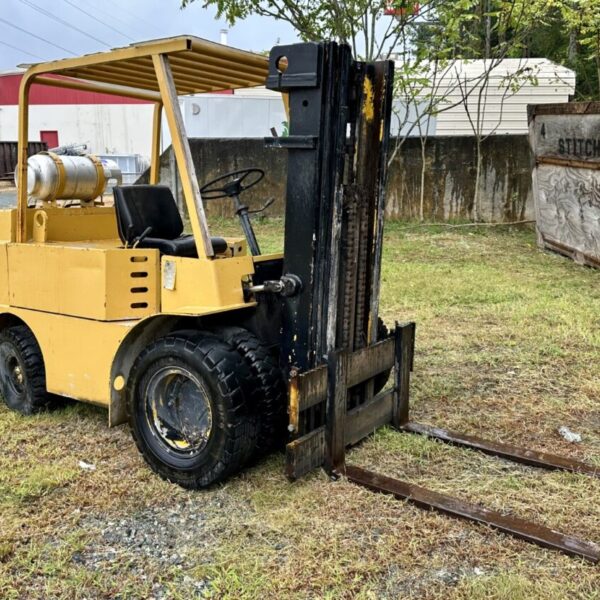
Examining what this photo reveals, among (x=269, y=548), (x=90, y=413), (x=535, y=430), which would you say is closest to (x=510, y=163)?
(x=535, y=430)

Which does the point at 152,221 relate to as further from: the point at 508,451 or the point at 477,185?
the point at 477,185

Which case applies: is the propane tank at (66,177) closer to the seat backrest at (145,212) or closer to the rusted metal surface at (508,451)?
the seat backrest at (145,212)

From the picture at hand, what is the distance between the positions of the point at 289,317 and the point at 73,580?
5.17ft

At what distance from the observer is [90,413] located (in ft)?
15.3

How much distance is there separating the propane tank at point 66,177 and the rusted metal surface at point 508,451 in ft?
8.87

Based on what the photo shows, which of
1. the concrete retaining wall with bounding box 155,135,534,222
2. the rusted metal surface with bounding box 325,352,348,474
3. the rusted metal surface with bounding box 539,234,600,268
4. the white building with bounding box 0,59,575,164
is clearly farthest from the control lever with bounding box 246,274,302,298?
the white building with bounding box 0,59,575,164

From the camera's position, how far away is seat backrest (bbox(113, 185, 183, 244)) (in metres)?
4.12

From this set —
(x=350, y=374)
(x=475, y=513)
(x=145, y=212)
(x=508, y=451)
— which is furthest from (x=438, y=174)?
(x=475, y=513)

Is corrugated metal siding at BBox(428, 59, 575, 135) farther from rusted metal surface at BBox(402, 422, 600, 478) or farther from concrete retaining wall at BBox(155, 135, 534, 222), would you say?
rusted metal surface at BBox(402, 422, 600, 478)

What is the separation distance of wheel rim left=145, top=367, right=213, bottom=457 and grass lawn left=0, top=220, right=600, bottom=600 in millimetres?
238

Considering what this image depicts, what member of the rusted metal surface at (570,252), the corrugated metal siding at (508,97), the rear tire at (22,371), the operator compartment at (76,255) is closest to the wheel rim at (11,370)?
the rear tire at (22,371)

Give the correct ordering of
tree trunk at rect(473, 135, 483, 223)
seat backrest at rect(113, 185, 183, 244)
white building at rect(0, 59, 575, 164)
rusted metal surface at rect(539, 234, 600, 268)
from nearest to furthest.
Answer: seat backrest at rect(113, 185, 183, 244) → rusted metal surface at rect(539, 234, 600, 268) → tree trunk at rect(473, 135, 483, 223) → white building at rect(0, 59, 575, 164)

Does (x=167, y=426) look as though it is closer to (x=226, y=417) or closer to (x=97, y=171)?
(x=226, y=417)

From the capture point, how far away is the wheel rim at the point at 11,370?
4.62m
